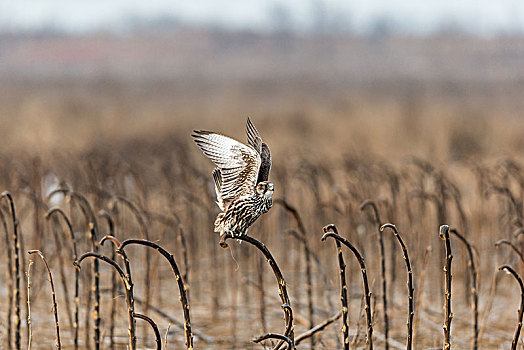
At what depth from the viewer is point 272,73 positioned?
48312 mm

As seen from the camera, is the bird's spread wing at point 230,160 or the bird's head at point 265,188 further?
the bird's spread wing at point 230,160

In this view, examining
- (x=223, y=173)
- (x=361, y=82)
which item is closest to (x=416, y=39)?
(x=361, y=82)

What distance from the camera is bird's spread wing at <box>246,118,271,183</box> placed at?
2146 millimetres

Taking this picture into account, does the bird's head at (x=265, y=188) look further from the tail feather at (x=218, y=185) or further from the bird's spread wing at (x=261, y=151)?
the tail feather at (x=218, y=185)

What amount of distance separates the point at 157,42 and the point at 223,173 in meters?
64.1

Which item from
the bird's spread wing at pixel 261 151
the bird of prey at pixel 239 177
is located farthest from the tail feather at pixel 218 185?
the bird's spread wing at pixel 261 151

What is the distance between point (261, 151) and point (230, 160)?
95mm

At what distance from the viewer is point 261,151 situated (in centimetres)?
219

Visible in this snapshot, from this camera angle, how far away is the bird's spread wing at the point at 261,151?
7.04ft

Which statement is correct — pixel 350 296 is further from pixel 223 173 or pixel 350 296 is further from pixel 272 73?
pixel 272 73

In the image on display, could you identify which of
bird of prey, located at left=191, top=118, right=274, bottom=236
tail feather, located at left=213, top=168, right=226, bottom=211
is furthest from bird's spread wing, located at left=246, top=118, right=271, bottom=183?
tail feather, located at left=213, top=168, right=226, bottom=211

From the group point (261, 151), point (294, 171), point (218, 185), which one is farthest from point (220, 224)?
point (294, 171)

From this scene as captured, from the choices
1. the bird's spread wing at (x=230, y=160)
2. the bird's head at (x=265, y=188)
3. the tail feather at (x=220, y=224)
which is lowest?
the tail feather at (x=220, y=224)

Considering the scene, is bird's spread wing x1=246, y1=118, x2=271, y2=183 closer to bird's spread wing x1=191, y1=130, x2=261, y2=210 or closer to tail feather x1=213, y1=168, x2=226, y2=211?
bird's spread wing x1=191, y1=130, x2=261, y2=210
